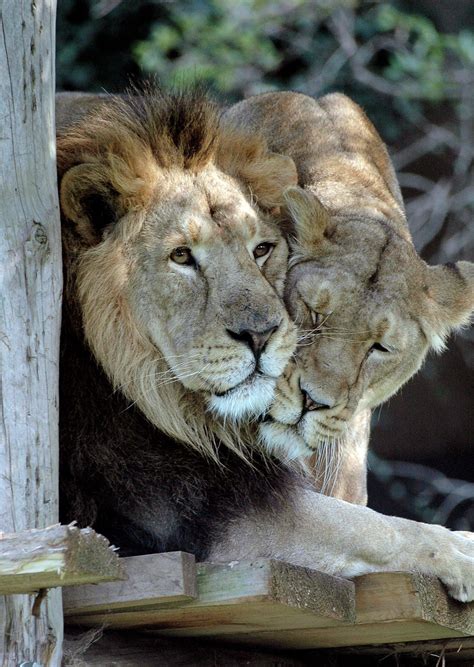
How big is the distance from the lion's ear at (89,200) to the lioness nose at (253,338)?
501mm

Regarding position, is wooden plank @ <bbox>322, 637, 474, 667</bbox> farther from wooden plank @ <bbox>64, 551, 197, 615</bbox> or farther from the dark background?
the dark background

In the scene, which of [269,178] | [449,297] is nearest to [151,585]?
[269,178]

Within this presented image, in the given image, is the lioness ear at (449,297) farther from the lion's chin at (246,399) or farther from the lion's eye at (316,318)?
the lion's chin at (246,399)

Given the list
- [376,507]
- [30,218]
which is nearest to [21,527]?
[30,218]

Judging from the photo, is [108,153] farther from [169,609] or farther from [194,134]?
[169,609]

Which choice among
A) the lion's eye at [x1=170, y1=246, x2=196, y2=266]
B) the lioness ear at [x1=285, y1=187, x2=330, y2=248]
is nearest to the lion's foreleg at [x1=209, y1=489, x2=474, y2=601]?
the lion's eye at [x1=170, y1=246, x2=196, y2=266]

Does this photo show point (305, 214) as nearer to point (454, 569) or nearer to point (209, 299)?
point (209, 299)

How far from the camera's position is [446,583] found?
2.98 meters

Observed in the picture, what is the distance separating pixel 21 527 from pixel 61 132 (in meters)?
1.31

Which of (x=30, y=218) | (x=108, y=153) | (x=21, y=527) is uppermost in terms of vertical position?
(x=108, y=153)

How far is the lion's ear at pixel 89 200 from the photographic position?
312cm

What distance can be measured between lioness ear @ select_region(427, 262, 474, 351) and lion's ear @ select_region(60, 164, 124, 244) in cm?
112

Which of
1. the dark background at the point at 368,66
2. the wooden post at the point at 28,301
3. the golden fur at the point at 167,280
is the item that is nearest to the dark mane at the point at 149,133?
the golden fur at the point at 167,280

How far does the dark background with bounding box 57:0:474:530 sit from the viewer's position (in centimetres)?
742
